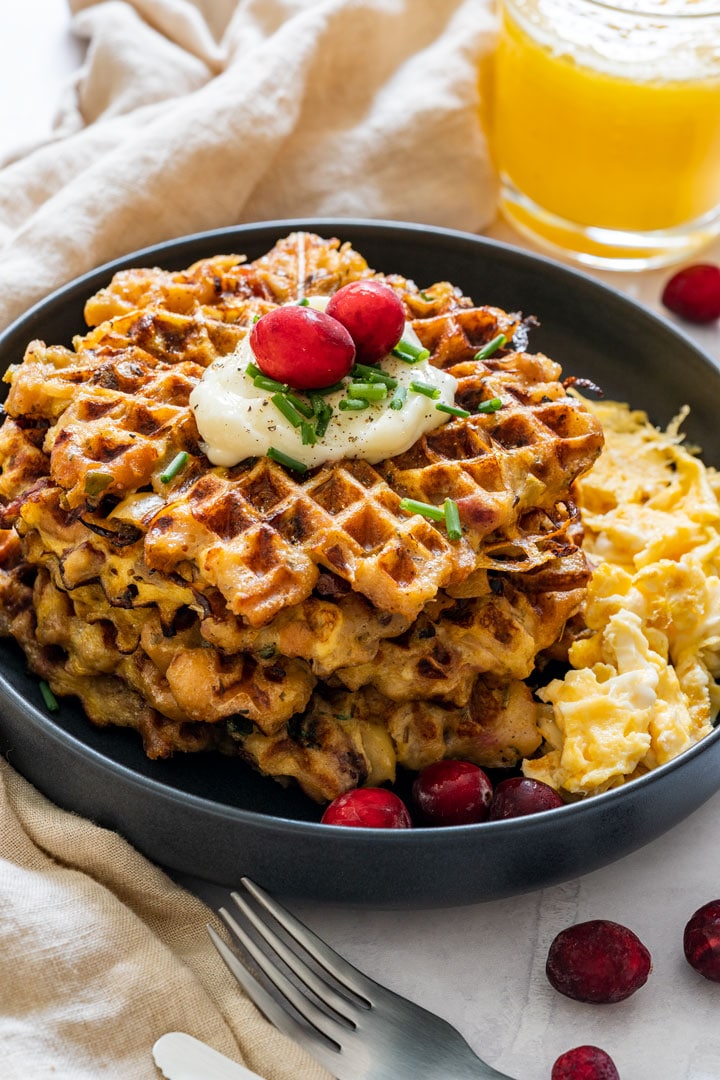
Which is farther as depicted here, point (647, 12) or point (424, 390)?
point (647, 12)

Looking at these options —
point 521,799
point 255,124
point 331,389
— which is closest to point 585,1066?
point 521,799

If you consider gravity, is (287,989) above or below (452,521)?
below

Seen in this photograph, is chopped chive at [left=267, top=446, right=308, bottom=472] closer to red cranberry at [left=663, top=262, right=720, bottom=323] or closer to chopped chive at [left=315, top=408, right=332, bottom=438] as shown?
chopped chive at [left=315, top=408, right=332, bottom=438]

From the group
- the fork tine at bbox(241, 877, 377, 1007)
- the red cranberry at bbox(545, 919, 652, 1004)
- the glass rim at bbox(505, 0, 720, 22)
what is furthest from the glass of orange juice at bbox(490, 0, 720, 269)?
the fork tine at bbox(241, 877, 377, 1007)

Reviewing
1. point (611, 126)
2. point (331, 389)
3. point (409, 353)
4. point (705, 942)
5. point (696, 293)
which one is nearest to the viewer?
point (705, 942)

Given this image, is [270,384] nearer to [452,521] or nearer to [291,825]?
[452,521]
